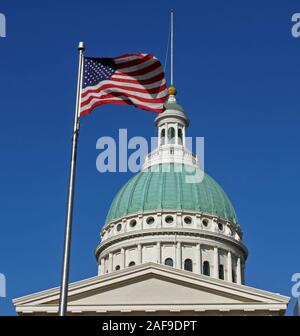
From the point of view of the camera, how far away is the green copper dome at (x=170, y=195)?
2938 inches

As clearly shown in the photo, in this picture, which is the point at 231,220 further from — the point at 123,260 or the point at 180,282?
the point at 180,282

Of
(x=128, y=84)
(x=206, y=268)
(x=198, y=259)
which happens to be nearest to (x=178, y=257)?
(x=198, y=259)

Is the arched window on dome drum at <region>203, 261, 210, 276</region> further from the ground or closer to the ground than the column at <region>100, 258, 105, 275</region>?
closer to the ground

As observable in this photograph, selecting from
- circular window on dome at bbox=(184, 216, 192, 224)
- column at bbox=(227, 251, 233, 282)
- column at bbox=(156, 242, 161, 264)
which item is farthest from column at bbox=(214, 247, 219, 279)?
column at bbox=(156, 242, 161, 264)

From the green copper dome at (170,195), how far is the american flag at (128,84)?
51616 millimetres

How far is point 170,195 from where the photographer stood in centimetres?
7488

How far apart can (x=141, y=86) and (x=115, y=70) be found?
3.07 feet

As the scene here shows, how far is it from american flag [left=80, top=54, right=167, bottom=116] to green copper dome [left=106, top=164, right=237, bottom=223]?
51616 mm

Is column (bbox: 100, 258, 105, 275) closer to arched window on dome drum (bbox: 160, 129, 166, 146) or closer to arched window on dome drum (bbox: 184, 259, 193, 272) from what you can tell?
arched window on dome drum (bbox: 184, 259, 193, 272)

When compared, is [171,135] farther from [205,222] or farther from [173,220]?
[173,220]

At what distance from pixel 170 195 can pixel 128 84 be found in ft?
173

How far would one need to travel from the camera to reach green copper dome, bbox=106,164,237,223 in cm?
7462

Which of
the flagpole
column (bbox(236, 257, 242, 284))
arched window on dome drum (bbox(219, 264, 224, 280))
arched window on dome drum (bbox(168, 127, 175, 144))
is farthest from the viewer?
arched window on dome drum (bbox(168, 127, 175, 144))

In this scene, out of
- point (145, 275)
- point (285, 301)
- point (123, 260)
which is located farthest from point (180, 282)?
point (123, 260)
